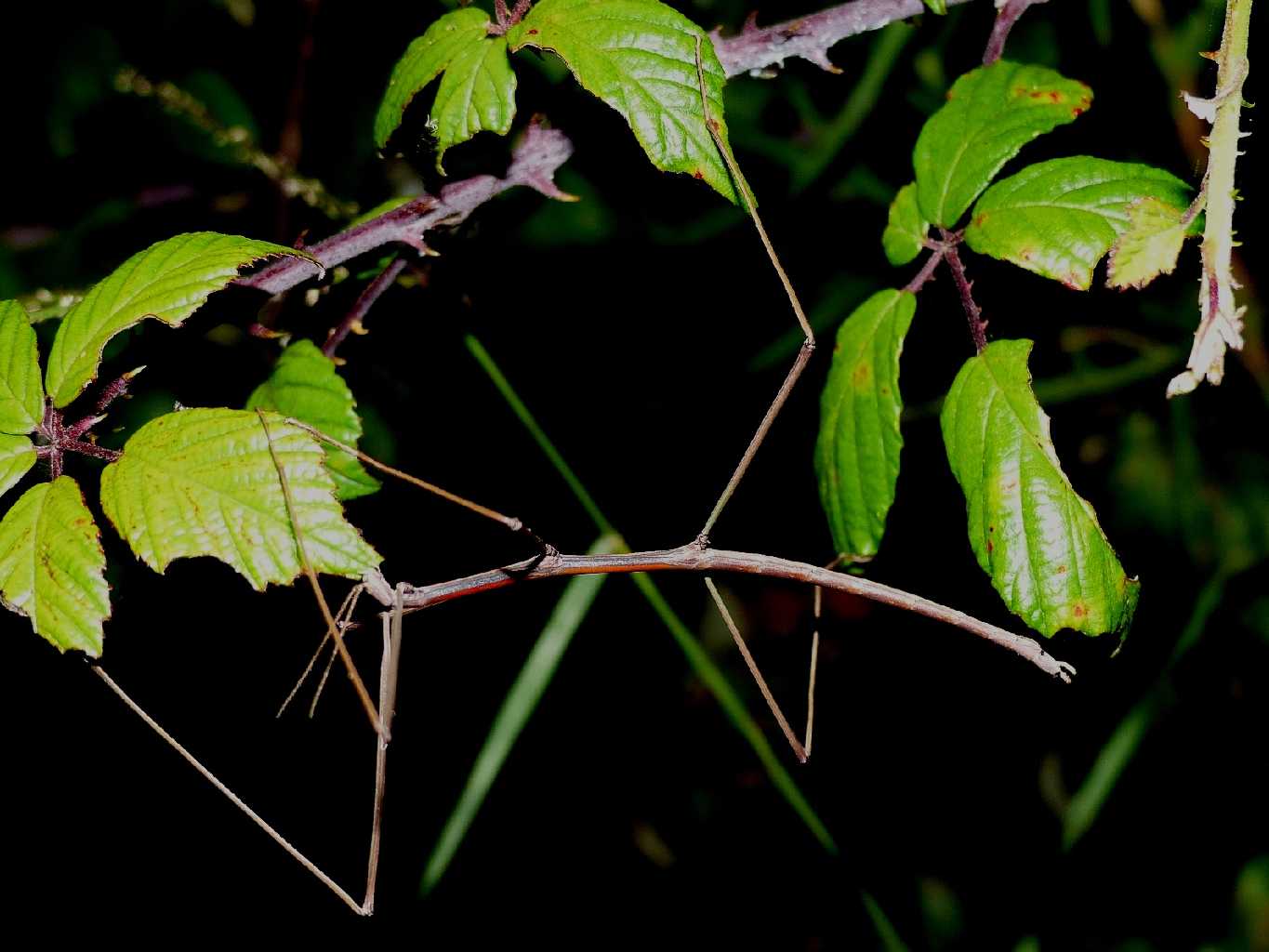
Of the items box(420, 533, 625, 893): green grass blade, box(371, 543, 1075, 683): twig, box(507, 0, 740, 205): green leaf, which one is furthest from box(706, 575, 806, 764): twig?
box(507, 0, 740, 205): green leaf

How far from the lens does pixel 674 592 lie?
11.6 ft

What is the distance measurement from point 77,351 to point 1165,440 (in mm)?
3890

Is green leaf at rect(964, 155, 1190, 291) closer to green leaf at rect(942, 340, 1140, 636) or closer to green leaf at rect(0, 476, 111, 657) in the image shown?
green leaf at rect(942, 340, 1140, 636)

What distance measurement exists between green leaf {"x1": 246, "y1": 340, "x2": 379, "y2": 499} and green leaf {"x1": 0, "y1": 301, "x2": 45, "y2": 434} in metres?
0.31

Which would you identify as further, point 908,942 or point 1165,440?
point 1165,440

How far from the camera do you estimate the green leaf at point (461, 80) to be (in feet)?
4.01

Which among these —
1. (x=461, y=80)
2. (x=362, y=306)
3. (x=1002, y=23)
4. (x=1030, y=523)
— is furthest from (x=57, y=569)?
(x=1002, y=23)

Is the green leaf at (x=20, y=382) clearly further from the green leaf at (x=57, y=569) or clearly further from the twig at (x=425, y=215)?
the twig at (x=425, y=215)

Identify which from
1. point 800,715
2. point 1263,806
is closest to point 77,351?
point 800,715

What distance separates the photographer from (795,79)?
9.40 feet

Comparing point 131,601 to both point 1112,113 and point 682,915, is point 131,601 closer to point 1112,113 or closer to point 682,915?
point 682,915

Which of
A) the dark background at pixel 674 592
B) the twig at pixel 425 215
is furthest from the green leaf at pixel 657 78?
the dark background at pixel 674 592

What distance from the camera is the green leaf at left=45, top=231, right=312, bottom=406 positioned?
1.17 metres

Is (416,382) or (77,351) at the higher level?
(77,351)
